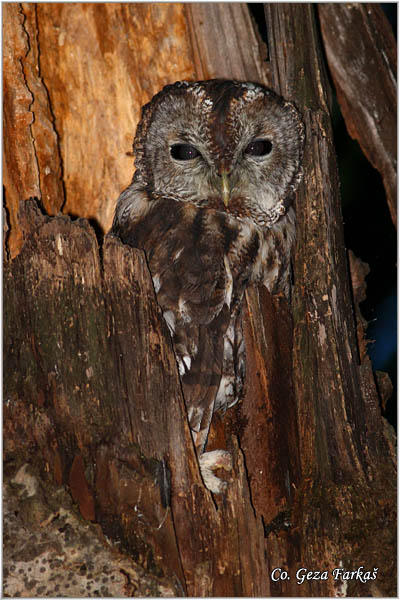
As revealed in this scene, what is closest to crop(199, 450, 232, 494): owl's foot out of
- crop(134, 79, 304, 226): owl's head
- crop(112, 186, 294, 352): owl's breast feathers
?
crop(112, 186, 294, 352): owl's breast feathers

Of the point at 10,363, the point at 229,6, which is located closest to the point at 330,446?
the point at 10,363

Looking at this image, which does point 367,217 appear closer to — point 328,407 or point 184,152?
point 184,152

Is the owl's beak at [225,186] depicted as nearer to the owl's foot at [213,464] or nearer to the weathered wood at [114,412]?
the weathered wood at [114,412]

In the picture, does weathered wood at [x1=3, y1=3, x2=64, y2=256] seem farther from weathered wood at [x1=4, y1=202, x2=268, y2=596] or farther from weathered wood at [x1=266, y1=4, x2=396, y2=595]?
weathered wood at [x1=266, y1=4, x2=396, y2=595]

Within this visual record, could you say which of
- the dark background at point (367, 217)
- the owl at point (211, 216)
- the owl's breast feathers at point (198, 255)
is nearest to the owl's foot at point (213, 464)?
the owl at point (211, 216)

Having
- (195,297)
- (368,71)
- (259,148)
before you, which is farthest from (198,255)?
(368,71)

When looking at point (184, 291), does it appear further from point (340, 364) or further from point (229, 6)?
point (229, 6)
